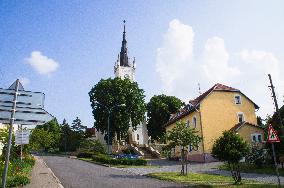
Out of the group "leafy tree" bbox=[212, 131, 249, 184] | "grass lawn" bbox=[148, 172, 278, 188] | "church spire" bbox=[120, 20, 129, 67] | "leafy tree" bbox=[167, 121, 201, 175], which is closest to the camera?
"grass lawn" bbox=[148, 172, 278, 188]

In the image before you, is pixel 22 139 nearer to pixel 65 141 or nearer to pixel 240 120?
pixel 240 120

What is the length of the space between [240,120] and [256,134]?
3596 mm

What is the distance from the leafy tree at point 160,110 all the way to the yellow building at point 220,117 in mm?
24827

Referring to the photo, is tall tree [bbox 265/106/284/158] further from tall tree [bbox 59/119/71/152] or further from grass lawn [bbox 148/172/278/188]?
tall tree [bbox 59/119/71/152]

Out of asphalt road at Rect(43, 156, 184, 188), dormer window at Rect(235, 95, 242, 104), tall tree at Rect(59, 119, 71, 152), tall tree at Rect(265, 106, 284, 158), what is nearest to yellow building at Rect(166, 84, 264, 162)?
dormer window at Rect(235, 95, 242, 104)

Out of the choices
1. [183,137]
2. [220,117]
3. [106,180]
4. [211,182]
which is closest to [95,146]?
[220,117]

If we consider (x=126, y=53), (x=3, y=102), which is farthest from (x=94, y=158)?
(x=126, y=53)

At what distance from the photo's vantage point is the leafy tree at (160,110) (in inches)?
2672

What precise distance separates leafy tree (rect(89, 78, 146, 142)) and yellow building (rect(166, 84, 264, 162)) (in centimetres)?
1760

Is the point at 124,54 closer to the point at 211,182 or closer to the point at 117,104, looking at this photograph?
the point at 117,104

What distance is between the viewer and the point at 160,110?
67875mm

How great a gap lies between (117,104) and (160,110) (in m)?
14.3

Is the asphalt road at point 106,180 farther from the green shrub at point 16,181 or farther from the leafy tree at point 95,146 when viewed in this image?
the leafy tree at point 95,146

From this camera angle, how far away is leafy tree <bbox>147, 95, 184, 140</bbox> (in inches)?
2672
